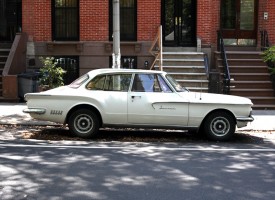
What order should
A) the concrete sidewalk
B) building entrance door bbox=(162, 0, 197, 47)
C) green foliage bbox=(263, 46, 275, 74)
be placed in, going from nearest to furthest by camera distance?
the concrete sidewalk
green foliage bbox=(263, 46, 275, 74)
building entrance door bbox=(162, 0, 197, 47)

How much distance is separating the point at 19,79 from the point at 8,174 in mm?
9375

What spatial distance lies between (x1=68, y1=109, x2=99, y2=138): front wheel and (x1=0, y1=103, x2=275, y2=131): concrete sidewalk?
2056 millimetres

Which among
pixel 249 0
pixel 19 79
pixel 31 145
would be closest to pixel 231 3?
pixel 249 0

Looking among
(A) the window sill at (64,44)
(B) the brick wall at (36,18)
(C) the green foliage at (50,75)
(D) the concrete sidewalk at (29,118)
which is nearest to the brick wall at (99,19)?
(B) the brick wall at (36,18)

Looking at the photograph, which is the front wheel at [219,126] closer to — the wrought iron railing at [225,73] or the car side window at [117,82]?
the car side window at [117,82]

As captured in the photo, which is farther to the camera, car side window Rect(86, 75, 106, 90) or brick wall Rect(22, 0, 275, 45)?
brick wall Rect(22, 0, 275, 45)

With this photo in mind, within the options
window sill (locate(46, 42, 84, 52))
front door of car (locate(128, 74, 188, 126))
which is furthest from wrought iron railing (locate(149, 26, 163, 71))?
front door of car (locate(128, 74, 188, 126))

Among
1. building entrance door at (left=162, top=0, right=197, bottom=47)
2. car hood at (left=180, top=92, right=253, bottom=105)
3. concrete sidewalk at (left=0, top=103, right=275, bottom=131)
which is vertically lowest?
concrete sidewalk at (left=0, top=103, right=275, bottom=131)

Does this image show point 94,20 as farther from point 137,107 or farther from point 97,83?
point 137,107

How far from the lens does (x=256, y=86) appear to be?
54.2 ft

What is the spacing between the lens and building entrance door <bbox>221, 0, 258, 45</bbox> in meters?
19.4

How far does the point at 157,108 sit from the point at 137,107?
44 centimetres

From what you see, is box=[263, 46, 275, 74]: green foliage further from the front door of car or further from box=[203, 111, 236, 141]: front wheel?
the front door of car

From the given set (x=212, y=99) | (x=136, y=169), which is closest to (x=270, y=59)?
(x=212, y=99)
